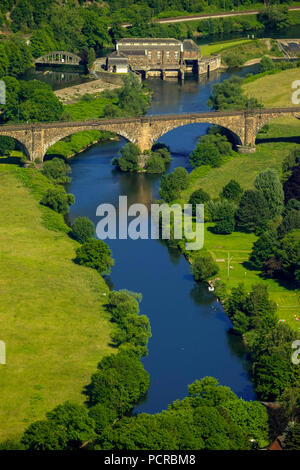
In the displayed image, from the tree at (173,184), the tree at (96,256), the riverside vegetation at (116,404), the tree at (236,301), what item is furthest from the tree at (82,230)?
the tree at (236,301)

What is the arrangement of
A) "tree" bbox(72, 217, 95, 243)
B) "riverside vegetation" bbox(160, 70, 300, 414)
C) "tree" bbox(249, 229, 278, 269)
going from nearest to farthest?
"riverside vegetation" bbox(160, 70, 300, 414)
"tree" bbox(249, 229, 278, 269)
"tree" bbox(72, 217, 95, 243)

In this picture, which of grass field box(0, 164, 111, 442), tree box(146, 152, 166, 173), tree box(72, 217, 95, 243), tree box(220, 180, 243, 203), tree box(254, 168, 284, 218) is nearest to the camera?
grass field box(0, 164, 111, 442)

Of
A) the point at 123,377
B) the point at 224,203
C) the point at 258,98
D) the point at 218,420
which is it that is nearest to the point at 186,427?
the point at 218,420

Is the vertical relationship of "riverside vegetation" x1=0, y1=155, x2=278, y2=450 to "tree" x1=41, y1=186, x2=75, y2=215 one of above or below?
below

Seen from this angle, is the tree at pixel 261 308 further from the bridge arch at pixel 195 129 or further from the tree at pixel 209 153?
the bridge arch at pixel 195 129

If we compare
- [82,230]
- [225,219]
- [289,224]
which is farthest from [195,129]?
[289,224]

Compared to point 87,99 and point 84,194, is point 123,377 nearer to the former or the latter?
point 84,194

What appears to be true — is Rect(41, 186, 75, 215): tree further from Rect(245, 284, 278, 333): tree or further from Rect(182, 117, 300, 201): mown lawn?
Rect(245, 284, 278, 333): tree

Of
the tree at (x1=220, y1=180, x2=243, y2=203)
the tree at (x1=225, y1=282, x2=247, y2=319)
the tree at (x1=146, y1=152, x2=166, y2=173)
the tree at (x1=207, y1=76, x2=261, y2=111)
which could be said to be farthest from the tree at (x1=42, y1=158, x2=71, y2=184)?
the tree at (x1=225, y1=282, x2=247, y2=319)
